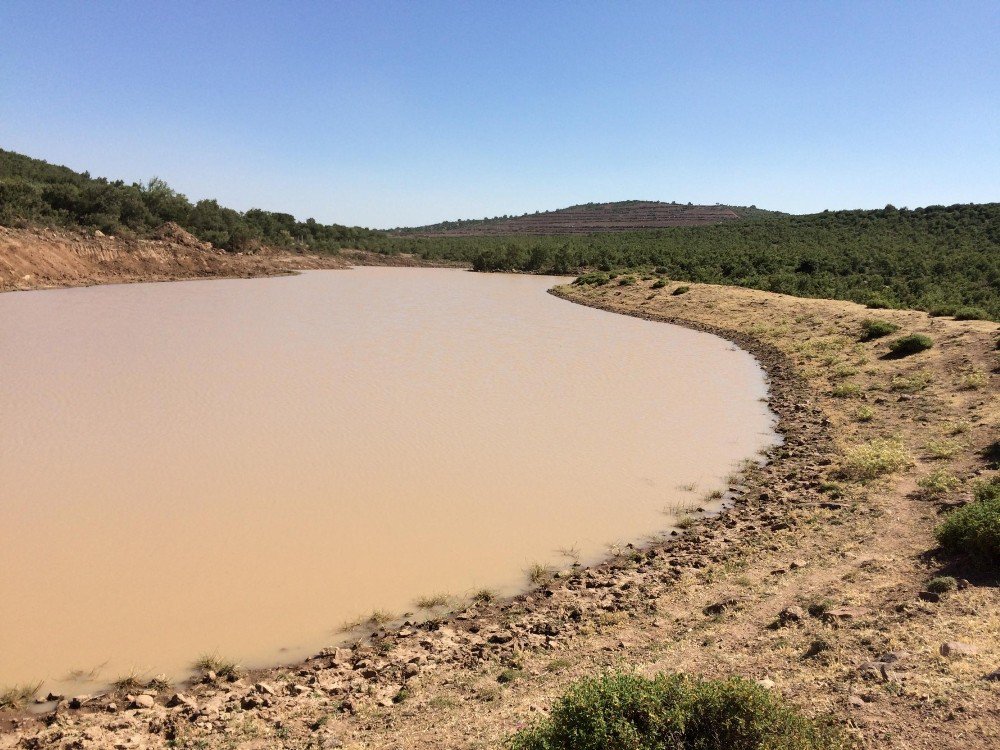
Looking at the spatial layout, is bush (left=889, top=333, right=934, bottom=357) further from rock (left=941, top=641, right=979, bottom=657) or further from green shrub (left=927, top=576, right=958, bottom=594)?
rock (left=941, top=641, right=979, bottom=657)

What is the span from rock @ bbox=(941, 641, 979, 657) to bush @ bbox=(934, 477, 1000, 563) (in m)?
1.77

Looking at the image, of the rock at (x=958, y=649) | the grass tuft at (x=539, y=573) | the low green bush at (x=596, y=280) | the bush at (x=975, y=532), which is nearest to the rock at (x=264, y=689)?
the grass tuft at (x=539, y=573)

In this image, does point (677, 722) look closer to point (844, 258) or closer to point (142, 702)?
point (142, 702)

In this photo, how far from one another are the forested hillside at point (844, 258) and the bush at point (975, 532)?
14850 mm

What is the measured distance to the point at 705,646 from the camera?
196 inches

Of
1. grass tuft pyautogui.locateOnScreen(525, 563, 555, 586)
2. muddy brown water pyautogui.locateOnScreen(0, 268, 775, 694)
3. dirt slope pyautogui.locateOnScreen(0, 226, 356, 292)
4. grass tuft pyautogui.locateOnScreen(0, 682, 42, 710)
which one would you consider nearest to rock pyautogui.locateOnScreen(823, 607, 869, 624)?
grass tuft pyautogui.locateOnScreen(525, 563, 555, 586)

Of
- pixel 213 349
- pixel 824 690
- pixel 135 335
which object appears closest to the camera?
pixel 824 690

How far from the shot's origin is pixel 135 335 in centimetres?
2153

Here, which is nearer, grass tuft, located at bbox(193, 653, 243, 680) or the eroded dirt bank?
grass tuft, located at bbox(193, 653, 243, 680)

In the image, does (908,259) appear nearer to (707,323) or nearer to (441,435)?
(707,323)

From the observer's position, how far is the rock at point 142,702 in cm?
462

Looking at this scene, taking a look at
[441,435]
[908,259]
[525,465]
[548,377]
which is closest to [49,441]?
[441,435]

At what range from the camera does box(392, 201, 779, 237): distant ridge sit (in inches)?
4872

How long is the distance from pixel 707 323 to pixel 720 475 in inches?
702
